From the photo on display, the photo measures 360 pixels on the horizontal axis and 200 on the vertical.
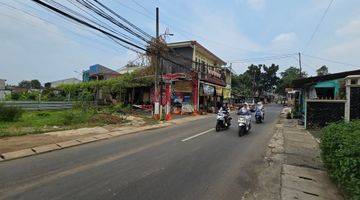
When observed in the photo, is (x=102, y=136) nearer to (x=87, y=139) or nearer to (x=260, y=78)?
(x=87, y=139)

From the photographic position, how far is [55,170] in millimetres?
8148

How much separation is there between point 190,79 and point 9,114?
20608mm

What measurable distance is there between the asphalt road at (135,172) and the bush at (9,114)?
8.57 metres

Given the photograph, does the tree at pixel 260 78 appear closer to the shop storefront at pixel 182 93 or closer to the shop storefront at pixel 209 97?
the shop storefront at pixel 209 97

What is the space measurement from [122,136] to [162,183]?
884cm

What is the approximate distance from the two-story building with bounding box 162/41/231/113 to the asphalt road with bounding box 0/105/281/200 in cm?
2114

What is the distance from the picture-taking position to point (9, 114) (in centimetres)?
1820

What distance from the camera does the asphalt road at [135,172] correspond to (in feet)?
20.9

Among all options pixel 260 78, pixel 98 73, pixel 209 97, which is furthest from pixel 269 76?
pixel 98 73

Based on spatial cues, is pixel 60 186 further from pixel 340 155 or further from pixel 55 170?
pixel 340 155

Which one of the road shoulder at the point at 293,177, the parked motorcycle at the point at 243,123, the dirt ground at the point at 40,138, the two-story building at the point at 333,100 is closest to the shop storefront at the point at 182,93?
the two-story building at the point at 333,100

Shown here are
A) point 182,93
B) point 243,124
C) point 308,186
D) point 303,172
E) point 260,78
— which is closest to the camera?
point 308,186

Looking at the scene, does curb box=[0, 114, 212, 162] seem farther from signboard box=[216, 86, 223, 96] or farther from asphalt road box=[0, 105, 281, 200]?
signboard box=[216, 86, 223, 96]

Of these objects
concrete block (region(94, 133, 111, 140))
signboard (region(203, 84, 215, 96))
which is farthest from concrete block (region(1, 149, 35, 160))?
signboard (region(203, 84, 215, 96))
